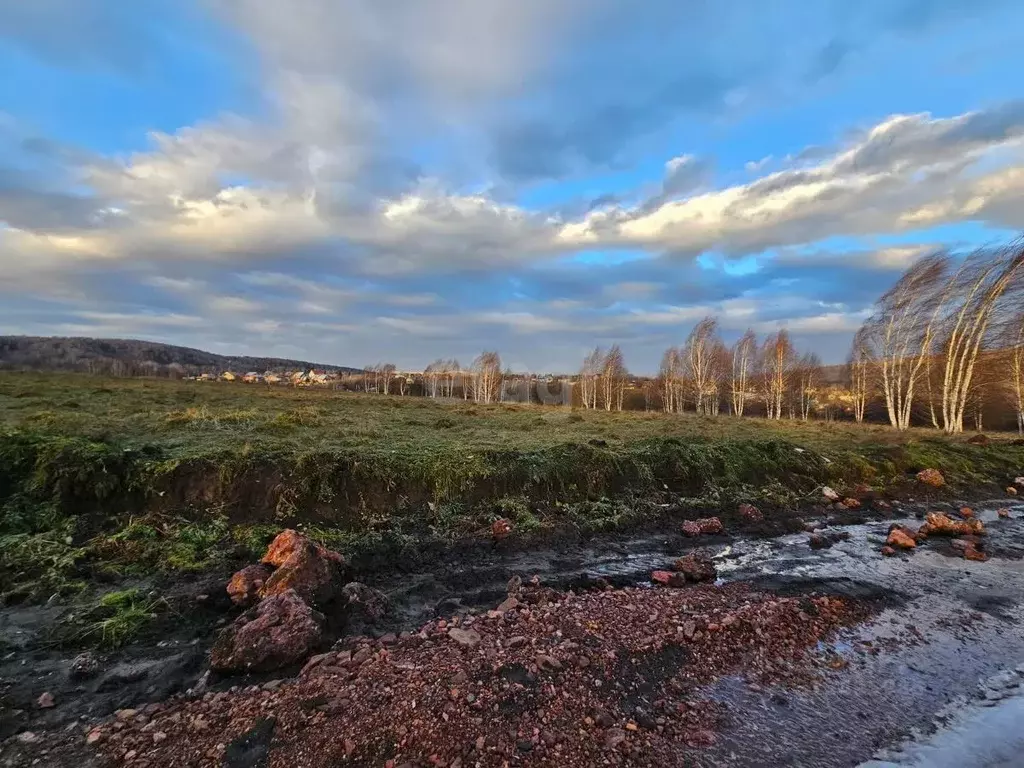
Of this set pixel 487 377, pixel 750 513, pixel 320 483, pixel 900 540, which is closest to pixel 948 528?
pixel 900 540

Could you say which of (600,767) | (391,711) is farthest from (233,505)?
(600,767)

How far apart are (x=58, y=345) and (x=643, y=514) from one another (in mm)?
99652

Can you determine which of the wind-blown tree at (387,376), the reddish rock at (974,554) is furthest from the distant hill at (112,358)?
the reddish rock at (974,554)

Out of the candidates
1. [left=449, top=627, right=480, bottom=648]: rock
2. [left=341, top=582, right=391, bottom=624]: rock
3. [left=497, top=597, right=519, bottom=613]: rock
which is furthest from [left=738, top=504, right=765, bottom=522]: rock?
[left=341, top=582, right=391, bottom=624]: rock

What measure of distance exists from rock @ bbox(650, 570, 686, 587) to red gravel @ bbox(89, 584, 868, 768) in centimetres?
106

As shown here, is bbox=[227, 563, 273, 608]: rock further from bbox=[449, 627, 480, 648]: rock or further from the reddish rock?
the reddish rock

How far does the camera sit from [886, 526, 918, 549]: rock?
31.0ft

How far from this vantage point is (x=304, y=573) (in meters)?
6.05

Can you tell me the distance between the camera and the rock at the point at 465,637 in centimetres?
511

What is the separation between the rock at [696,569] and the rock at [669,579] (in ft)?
0.52

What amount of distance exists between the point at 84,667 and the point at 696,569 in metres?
7.45

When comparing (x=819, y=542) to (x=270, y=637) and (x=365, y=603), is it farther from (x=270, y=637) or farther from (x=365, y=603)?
(x=270, y=637)

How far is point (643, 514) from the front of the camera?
10.6 meters

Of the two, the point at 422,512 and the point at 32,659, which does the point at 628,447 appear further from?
the point at 32,659
